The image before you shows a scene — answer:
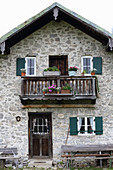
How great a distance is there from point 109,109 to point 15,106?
188 inches

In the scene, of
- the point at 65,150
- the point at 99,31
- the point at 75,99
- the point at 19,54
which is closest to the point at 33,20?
the point at 19,54

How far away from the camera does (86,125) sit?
41.9ft

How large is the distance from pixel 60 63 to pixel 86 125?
3514mm

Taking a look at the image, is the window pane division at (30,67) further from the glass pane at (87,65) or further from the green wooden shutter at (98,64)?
the green wooden shutter at (98,64)

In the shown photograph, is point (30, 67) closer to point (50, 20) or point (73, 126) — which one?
point (50, 20)

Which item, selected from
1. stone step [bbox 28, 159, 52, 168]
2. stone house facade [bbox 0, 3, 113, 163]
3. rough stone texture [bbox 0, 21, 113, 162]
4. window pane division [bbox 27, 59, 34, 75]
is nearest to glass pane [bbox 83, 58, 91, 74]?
stone house facade [bbox 0, 3, 113, 163]

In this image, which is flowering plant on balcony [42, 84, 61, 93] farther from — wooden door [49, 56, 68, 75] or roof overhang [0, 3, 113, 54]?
roof overhang [0, 3, 113, 54]

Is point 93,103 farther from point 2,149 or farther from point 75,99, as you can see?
point 2,149

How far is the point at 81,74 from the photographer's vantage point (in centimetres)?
1304

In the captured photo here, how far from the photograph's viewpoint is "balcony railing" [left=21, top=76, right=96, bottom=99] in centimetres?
1217

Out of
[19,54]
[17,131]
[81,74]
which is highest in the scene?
[19,54]

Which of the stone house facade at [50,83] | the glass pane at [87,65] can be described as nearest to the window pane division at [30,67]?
the stone house facade at [50,83]

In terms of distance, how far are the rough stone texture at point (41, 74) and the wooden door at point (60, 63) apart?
0.97ft

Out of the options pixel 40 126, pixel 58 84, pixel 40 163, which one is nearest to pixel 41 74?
pixel 58 84
